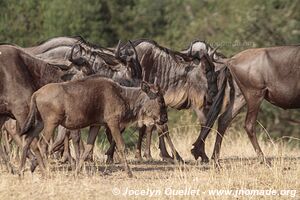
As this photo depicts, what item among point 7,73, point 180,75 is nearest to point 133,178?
point 7,73

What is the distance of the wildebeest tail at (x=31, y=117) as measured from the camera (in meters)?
10.3

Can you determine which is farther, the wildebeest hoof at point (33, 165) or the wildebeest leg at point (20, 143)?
the wildebeest leg at point (20, 143)

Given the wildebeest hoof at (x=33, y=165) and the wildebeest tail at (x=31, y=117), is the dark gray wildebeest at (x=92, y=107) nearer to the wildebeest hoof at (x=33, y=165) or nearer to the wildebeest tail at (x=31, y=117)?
the wildebeest tail at (x=31, y=117)

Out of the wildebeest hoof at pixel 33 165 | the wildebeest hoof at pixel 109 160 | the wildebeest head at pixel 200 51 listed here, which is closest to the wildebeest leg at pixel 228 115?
the wildebeest head at pixel 200 51

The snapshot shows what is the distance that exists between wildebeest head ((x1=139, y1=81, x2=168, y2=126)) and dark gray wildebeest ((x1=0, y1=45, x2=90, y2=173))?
145 centimetres

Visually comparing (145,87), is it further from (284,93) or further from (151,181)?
(284,93)

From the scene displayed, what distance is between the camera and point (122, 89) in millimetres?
10906

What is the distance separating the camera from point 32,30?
31.5 meters

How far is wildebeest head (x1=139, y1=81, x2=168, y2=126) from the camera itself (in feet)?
36.3

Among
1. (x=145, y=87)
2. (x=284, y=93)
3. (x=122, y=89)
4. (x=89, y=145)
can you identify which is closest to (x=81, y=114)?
(x=89, y=145)

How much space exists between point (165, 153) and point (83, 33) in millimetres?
17765

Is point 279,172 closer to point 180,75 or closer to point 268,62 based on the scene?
point 268,62

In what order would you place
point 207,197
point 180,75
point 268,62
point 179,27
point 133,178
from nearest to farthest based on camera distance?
point 207,197 < point 133,178 < point 268,62 < point 180,75 < point 179,27

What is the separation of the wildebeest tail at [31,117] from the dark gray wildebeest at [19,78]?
456 millimetres
